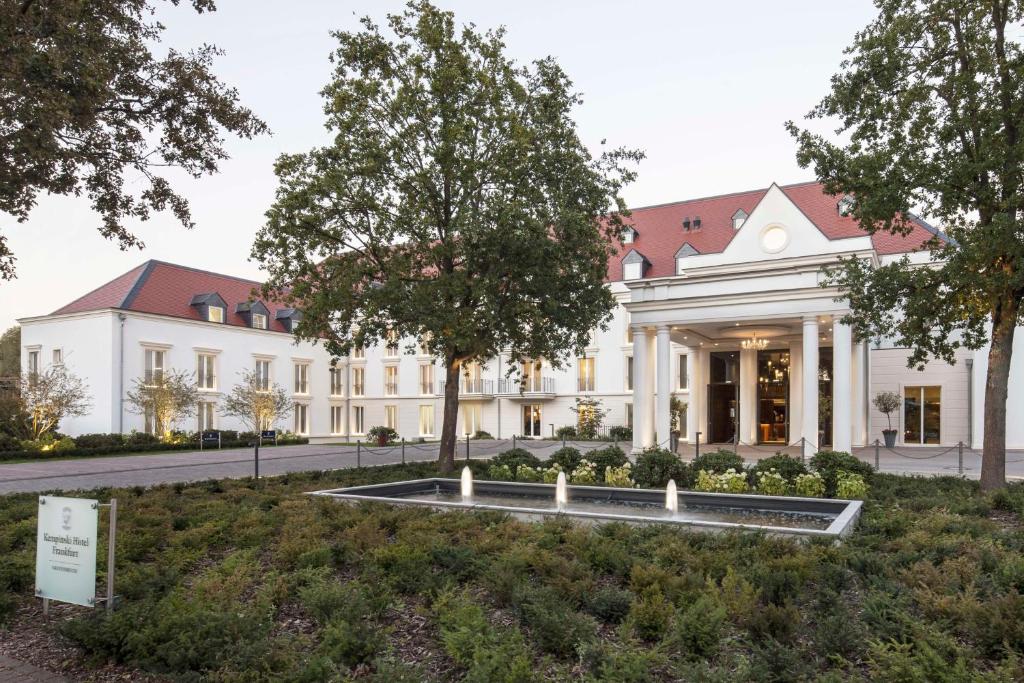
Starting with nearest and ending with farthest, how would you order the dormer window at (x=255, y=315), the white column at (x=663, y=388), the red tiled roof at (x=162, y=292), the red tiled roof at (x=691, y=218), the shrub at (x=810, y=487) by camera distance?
1. the shrub at (x=810, y=487)
2. the white column at (x=663, y=388)
3. the red tiled roof at (x=691, y=218)
4. the red tiled roof at (x=162, y=292)
5. the dormer window at (x=255, y=315)

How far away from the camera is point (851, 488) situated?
1486 centimetres

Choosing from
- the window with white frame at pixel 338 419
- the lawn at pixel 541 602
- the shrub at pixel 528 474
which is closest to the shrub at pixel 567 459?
the shrub at pixel 528 474

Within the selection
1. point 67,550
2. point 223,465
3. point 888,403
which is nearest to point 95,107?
point 67,550

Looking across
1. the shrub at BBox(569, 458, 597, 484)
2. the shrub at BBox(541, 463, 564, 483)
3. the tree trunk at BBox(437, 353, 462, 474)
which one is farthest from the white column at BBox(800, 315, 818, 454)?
the tree trunk at BBox(437, 353, 462, 474)

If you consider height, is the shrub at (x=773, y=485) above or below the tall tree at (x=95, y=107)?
below

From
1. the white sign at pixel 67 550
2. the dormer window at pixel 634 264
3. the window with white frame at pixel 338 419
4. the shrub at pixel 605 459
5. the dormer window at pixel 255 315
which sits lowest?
the window with white frame at pixel 338 419

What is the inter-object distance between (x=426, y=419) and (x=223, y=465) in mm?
27295

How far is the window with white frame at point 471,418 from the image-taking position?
163 ft

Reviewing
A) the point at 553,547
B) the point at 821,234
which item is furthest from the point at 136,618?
the point at 821,234

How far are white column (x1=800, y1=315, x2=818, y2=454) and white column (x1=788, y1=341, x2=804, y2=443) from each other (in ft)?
24.4

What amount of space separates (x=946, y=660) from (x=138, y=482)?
19182 mm

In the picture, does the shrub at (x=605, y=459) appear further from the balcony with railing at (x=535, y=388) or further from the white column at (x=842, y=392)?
the balcony with railing at (x=535, y=388)

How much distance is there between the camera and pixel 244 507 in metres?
12.7

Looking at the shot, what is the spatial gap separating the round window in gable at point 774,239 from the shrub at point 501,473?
17.9 m
